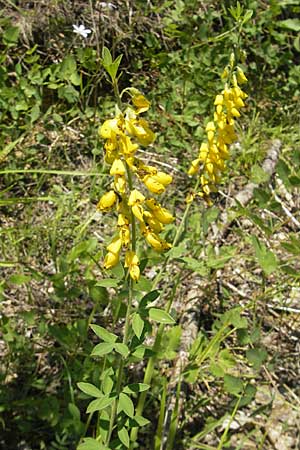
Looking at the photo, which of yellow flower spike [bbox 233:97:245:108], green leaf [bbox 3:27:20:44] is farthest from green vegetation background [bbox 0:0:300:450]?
yellow flower spike [bbox 233:97:245:108]

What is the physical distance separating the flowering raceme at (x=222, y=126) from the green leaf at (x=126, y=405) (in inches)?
30.0

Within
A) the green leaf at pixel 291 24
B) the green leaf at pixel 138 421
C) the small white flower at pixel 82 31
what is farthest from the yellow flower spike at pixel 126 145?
the green leaf at pixel 291 24

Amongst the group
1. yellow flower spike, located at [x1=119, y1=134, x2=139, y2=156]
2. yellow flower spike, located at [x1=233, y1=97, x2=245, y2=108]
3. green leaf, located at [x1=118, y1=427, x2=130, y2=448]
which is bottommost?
green leaf, located at [x1=118, y1=427, x2=130, y2=448]

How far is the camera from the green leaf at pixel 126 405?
1563 millimetres

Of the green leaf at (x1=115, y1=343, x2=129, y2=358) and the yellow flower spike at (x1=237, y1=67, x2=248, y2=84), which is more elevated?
the yellow flower spike at (x1=237, y1=67, x2=248, y2=84)

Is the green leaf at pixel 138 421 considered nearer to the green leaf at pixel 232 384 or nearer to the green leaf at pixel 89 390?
the green leaf at pixel 89 390

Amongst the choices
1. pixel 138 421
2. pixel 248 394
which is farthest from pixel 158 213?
pixel 248 394

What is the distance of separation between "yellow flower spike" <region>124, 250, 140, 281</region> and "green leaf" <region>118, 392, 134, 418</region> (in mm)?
351

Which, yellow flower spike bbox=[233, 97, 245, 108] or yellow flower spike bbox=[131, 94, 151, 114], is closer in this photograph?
yellow flower spike bbox=[131, 94, 151, 114]

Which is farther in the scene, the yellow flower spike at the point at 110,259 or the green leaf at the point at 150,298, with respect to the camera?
the green leaf at the point at 150,298

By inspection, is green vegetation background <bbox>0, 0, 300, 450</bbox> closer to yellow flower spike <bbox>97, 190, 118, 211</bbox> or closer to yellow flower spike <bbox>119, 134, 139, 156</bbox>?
yellow flower spike <bbox>97, 190, 118, 211</bbox>

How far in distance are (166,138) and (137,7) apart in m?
0.77

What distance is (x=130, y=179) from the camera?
4.54 ft

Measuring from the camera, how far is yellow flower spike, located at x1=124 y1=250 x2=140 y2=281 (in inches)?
57.2
